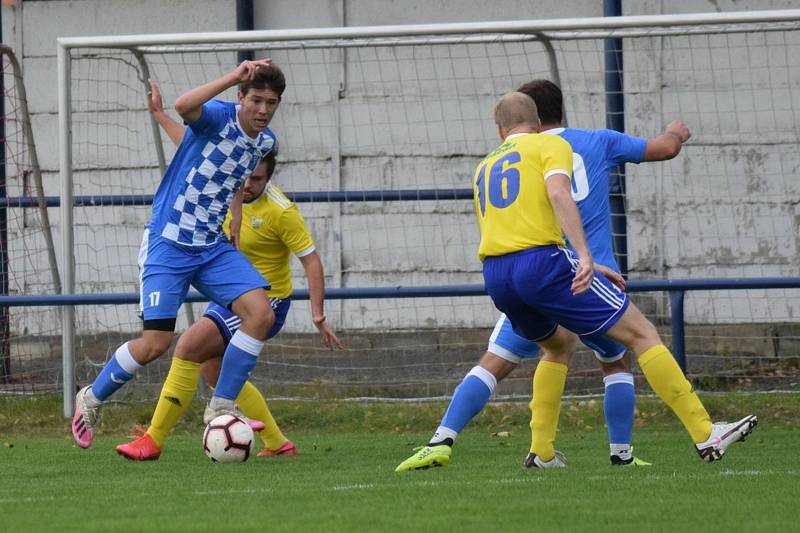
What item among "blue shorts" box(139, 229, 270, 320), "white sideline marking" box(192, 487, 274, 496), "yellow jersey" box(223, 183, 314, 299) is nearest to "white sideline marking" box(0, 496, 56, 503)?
"white sideline marking" box(192, 487, 274, 496)

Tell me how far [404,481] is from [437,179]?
20.8 ft

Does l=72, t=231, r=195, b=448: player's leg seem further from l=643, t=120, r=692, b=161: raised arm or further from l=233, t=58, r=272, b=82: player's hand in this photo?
l=643, t=120, r=692, b=161: raised arm

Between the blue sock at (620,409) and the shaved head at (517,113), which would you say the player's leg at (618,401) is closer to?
the blue sock at (620,409)

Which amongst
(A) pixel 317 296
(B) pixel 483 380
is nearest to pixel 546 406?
(B) pixel 483 380

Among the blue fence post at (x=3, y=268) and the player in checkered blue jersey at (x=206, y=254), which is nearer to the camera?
the player in checkered blue jersey at (x=206, y=254)

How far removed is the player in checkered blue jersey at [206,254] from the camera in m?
7.33

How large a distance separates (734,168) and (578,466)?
5702 millimetres

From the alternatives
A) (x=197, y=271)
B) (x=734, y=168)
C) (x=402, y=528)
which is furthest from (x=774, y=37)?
(x=402, y=528)

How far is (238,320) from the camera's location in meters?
7.82

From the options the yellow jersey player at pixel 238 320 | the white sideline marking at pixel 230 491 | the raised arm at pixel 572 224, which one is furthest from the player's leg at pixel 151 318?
the raised arm at pixel 572 224

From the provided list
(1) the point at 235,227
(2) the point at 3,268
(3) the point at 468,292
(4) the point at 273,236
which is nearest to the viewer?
(1) the point at 235,227

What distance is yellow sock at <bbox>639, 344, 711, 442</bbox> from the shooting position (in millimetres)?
6270

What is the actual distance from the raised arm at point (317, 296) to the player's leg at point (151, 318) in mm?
726

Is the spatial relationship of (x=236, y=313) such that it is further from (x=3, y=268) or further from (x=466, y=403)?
(x=3, y=268)
